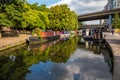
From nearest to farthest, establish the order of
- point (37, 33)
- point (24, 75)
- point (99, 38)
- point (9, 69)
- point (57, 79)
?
point (57, 79), point (24, 75), point (9, 69), point (37, 33), point (99, 38)

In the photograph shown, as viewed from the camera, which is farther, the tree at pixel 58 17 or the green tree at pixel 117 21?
the green tree at pixel 117 21

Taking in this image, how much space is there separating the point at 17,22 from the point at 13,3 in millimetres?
3454

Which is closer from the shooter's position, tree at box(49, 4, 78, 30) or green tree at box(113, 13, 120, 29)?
tree at box(49, 4, 78, 30)

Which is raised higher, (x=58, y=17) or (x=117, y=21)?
(x=58, y=17)

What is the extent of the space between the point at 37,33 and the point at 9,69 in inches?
1306

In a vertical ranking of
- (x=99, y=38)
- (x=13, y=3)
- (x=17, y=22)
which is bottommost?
(x=99, y=38)

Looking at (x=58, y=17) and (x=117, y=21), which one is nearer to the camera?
(x=58, y=17)

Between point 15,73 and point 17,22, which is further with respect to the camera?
point 17,22

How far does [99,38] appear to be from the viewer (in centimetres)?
5953

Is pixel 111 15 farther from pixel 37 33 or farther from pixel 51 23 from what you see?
pixel 37 33

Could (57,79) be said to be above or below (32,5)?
below

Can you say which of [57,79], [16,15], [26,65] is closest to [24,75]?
[57,79]

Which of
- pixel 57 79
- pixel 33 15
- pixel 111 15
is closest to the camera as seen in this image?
pixel 57 79

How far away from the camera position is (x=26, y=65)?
69.5 ft
